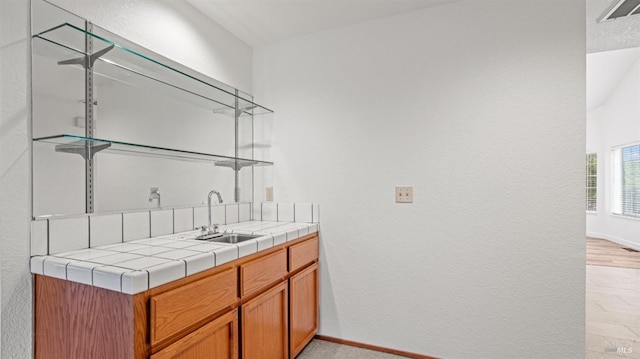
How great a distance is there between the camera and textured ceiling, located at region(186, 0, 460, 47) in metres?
2.05

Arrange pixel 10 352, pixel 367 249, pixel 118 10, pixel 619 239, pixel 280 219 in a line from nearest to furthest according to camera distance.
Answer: pixel 10 352 < pixel 118 10 < pixel 367 249 < pixel 280 219 < pixel 619 239

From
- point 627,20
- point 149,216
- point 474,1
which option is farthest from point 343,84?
point 627,20

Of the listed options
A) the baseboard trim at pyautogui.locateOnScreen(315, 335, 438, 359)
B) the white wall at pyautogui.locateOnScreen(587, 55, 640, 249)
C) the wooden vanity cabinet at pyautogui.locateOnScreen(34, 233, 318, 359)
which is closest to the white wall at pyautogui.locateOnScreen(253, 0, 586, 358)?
the baseboard trim at pyautogui.locateOnScreen(315, 335, 438, 359)

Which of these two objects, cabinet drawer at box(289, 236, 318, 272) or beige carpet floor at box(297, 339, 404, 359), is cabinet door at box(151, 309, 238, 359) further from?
beige carpet floor at box(297, 339, 404, 359)

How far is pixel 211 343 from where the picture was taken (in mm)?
1349

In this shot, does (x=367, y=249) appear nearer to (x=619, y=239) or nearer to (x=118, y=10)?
(x=118, y=10)

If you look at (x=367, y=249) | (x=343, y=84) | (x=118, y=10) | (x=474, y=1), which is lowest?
(x=367, y=249)

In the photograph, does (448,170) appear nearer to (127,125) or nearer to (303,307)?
(303,307)

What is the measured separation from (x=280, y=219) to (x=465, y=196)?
1.38 m

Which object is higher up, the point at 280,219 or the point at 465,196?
the point at 465,196

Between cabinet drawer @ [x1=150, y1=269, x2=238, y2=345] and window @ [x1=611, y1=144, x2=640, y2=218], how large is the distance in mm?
7316

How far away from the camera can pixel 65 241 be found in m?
1.36

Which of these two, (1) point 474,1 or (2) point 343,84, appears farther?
(2) point 343,84

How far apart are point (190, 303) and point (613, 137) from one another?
817 centimetres
